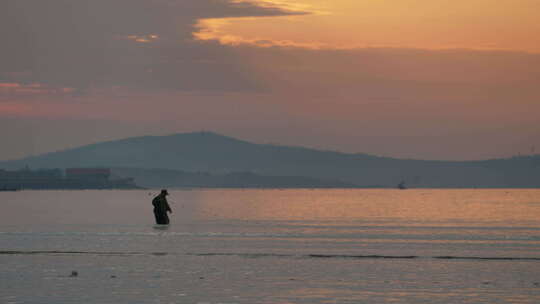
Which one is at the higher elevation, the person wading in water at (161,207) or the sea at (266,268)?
the person wading in water at (161,207)

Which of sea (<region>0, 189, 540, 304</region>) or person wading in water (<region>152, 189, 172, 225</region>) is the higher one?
Answer: person wading in water (<region>152, 189, 172, 225</region>)

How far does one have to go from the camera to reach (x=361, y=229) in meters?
62.6

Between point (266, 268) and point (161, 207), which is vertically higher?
point (161, 207)

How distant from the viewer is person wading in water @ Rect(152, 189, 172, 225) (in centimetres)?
6244

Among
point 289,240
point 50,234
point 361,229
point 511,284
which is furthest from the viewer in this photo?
point 361,229

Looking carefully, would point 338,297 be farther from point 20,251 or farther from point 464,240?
point 464,240

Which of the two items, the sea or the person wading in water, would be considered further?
the person wading in water

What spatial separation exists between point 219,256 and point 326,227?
27.8 metres

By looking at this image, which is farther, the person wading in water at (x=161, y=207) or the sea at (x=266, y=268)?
the person wading in water at (x=161, y=207)

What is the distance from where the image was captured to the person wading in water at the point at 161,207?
62438 mm

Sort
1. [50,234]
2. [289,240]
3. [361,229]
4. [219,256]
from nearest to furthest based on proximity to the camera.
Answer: [219,256]
[289,240]
[50,234]
[361,229]

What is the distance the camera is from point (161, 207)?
63.8m

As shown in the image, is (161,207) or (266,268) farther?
(161,207)

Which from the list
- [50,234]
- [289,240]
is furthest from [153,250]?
[50,234]
